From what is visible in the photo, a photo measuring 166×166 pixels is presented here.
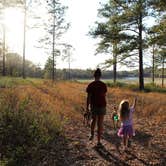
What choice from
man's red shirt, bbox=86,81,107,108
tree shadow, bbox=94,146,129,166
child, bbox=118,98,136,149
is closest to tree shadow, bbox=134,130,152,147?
child, bbox=118,98,136,149

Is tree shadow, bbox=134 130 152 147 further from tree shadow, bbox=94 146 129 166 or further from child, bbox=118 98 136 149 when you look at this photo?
tree shadow, bbox=94 146 129 166

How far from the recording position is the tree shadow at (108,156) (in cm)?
736

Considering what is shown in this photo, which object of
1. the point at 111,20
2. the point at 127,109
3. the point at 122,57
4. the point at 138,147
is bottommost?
the point at 138,147

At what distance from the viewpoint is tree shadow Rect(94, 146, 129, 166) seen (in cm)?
736

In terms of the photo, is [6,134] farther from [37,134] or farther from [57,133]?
[57,133]

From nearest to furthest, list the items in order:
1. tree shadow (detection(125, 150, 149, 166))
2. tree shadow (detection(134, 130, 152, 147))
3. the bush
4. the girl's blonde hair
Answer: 1. the bush
2. tree shadow (detection(125, 150, 149, 166))
3. the girl's blonde hair
4. tree shadow (detection(134, 130, 152, 147))

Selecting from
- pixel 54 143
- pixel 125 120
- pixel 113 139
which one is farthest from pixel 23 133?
pixel 113 139

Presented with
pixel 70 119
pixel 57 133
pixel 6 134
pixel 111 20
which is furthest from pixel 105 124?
pixel 111 20

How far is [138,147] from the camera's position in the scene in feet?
29.0

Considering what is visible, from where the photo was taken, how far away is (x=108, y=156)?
7.85 meters

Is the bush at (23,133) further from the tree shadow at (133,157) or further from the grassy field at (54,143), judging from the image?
the tree shadow at (133,157)

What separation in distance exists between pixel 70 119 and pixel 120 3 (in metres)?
19.0

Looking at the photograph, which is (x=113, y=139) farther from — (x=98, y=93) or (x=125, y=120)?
(x=98, y=93)

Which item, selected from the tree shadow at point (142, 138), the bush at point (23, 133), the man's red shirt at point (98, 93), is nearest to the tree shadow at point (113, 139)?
the tree shadow at point (142, 138)
